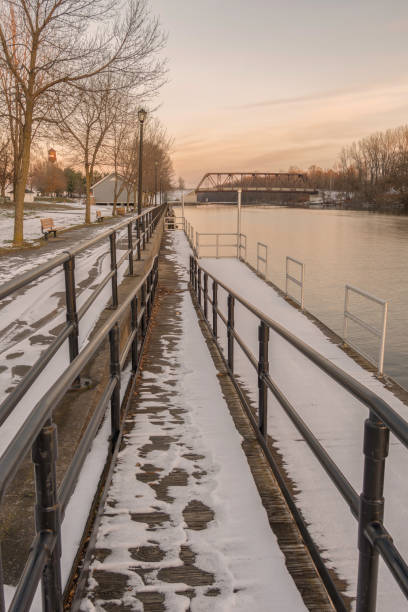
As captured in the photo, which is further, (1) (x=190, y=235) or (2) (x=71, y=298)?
(1) (x=190, y=235)

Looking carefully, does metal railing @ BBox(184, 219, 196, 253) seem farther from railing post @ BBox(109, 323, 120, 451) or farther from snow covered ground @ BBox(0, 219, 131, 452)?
railing post @ BBox(109, 323, 120, 451)

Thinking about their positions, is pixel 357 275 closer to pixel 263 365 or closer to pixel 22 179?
pixel 22 179

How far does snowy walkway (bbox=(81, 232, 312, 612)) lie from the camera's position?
7.95ft

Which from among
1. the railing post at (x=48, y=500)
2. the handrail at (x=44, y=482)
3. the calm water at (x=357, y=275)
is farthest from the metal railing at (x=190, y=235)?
the railing post at (x=48, y=500)

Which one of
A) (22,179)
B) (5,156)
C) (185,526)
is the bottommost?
(185,526)

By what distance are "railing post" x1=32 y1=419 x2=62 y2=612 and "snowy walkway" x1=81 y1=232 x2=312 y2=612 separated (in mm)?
616

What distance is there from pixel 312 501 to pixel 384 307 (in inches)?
255

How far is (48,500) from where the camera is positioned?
1716 millimetres

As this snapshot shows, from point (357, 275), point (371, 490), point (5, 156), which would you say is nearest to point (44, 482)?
point (371, 490)

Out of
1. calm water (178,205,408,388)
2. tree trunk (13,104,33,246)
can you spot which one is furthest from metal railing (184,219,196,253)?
tree trunk (13,104,33,246)

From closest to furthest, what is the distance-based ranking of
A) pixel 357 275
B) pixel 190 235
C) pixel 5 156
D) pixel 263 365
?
pixel 263 365 → pixel 357 275 → pixel 190 235 → pixel 5 156

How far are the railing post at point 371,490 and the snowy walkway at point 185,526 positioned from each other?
2.47ft

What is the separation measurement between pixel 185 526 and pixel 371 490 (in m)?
1.52

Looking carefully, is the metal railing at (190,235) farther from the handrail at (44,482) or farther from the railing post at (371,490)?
the railing post at (371,490)
